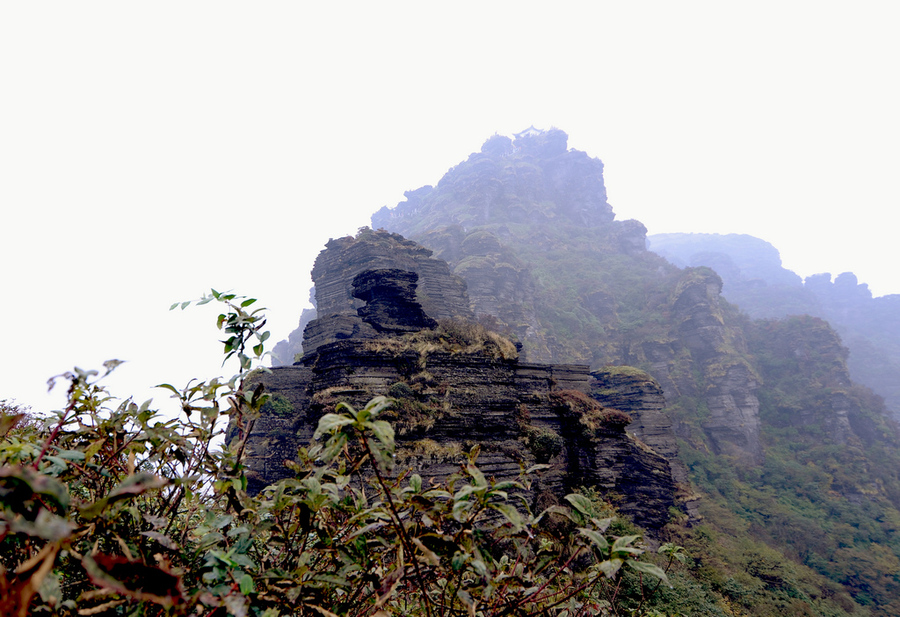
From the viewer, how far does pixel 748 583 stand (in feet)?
40.6

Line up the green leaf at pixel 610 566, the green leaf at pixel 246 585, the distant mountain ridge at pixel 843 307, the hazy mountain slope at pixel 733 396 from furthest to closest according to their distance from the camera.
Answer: the distant mountain ridge at pixel 843 307, the hazy mountain slope at pixel 733 396, the green leaf at pixel 610 566, the green leaf at pixel 246 585

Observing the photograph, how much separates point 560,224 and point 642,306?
2961 centimetres

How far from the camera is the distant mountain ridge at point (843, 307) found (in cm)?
6319

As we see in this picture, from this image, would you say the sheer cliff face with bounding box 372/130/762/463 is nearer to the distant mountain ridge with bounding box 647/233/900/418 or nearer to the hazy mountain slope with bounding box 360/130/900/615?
the hazy mountain slope with bounding box 360/130/900/615

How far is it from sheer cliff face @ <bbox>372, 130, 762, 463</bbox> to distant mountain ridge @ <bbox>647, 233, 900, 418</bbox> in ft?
108

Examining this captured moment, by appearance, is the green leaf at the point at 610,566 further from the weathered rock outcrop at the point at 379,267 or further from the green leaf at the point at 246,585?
the weathered rock outcrop at the point at 379,267

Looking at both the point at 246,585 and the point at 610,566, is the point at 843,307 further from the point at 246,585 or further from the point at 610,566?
the point at 246,585

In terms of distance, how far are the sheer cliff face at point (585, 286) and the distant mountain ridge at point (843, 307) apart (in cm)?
3290

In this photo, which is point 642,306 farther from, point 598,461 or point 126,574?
point 126,574

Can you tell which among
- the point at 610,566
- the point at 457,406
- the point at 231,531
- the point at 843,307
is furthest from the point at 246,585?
the point at 843,307

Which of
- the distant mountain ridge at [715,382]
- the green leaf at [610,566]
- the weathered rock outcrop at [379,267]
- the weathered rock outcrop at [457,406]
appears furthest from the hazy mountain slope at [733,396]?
the green leaf at [610,566]

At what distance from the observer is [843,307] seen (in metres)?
83.7

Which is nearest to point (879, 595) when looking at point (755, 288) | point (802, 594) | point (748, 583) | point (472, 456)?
point (802, 594)

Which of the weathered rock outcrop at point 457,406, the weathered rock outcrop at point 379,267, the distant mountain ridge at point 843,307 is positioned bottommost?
the weathered rock outcrop at point 457,406
